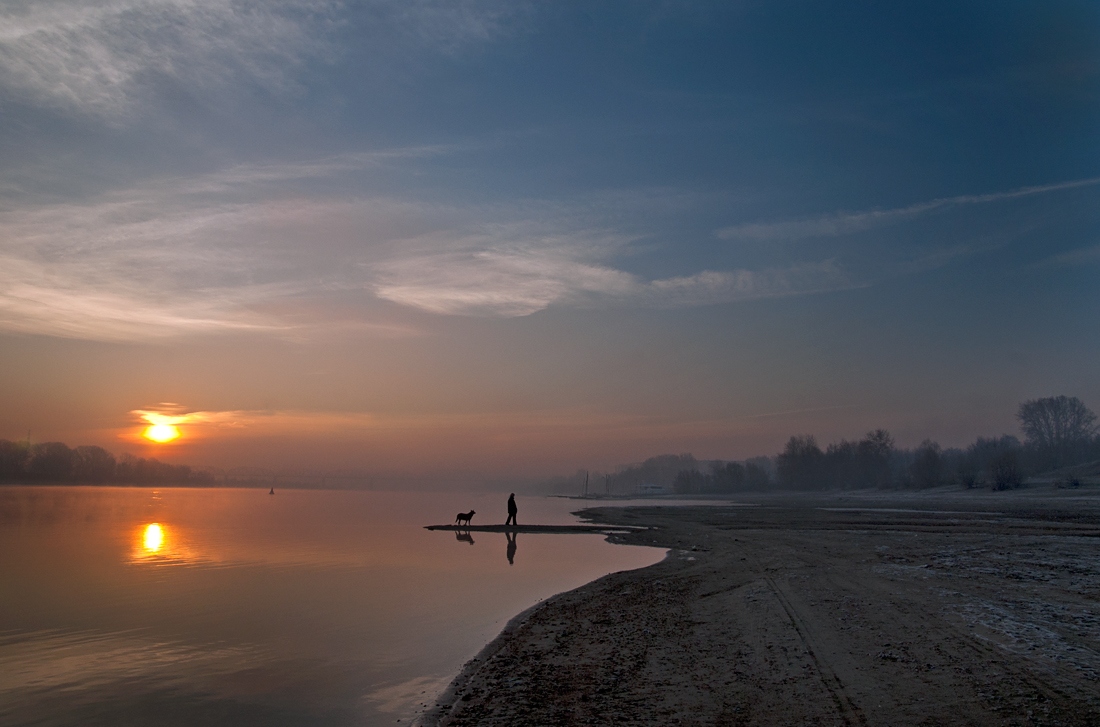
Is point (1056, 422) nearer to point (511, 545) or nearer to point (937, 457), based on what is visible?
point (937, 457)

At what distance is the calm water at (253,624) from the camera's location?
9539mm

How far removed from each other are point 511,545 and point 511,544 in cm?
54

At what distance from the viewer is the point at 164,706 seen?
9352 mm

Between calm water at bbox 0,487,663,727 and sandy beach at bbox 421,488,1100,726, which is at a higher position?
sandy beach at bbox 421,488,1100,726

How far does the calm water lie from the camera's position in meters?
9.54

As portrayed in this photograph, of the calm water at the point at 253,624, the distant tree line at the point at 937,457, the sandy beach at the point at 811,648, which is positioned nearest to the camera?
the sandy beach at the point at 811,648

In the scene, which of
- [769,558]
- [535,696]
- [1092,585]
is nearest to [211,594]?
[535,696]

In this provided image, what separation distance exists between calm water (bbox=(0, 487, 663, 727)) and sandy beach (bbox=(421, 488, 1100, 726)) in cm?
158

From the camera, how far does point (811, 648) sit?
1043 centimetres

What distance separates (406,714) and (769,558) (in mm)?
16232

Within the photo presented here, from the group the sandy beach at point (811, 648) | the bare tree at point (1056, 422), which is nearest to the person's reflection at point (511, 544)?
the sandy beach at point (811, 648)

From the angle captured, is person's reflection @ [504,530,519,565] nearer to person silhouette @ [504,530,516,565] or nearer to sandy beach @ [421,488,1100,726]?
person silhouette @ [504,530,516,565]

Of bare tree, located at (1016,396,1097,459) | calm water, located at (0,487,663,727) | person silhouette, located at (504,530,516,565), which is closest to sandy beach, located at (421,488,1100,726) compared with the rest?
calm water, located at (0,487,663,727)

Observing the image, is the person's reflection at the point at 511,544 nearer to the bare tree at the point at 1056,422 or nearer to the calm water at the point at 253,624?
the calm water at the point at 253,624
